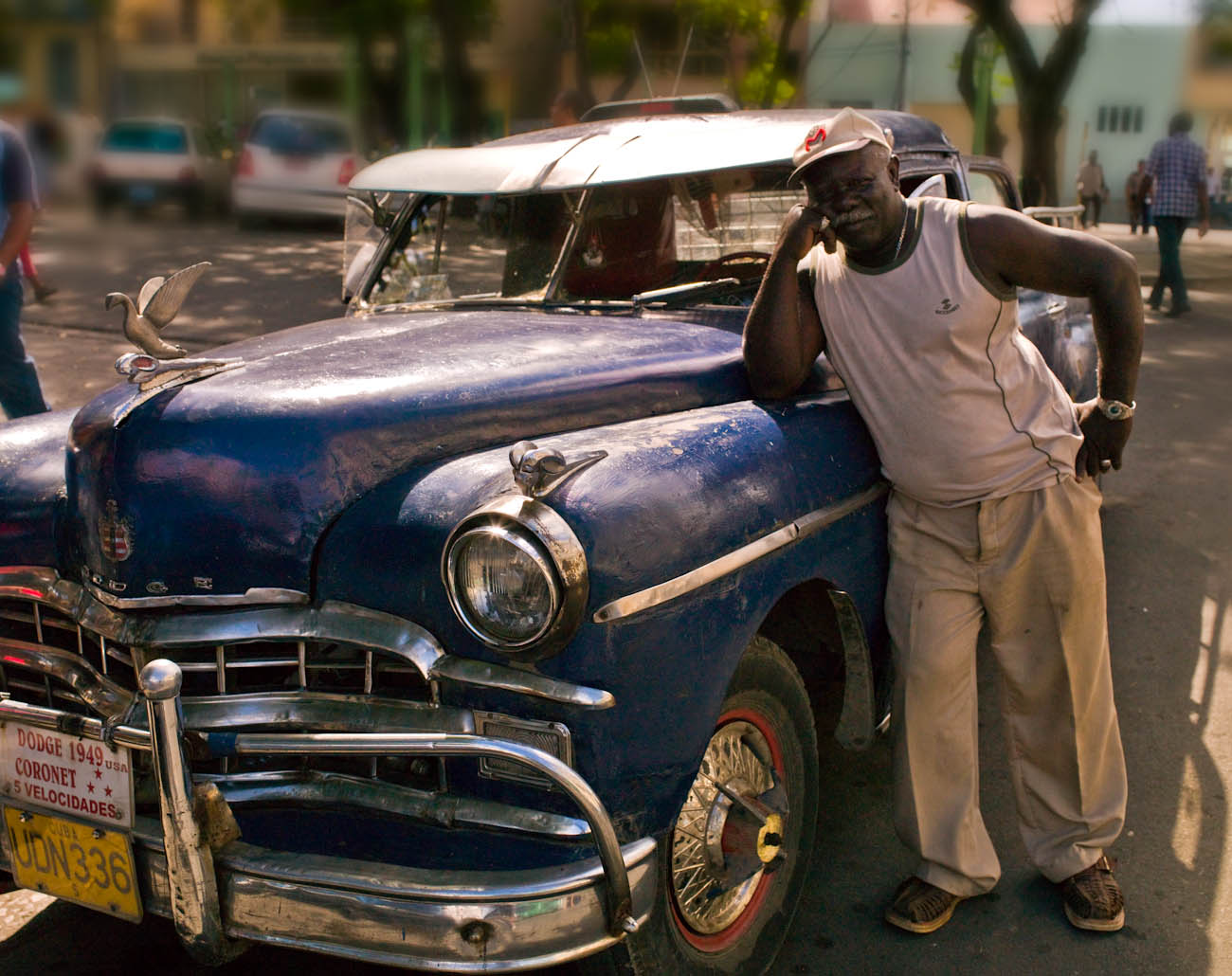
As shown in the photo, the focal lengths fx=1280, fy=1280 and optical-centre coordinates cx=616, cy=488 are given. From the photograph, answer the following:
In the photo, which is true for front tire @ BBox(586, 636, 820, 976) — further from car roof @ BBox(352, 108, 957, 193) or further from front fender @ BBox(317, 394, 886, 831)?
car roof @ BBox(352, 108, 957, 193)

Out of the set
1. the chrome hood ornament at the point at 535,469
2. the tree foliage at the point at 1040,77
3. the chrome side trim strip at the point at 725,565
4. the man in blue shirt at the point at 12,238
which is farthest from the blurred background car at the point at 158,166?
the chrome hood ornament at the point at 535,469

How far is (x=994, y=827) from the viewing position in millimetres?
3525

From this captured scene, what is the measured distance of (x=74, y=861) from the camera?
239 cm

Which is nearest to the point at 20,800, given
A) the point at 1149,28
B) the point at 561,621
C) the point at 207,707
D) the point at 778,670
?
the point at 207,707

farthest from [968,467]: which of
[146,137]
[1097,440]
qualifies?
[146,137]

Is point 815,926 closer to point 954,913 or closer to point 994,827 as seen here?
point 954,913

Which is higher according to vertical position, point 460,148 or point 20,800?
point 460,148

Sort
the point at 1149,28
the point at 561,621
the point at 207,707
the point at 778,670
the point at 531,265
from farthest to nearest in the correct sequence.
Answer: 1. the point at 1149,28
2. the point at 531,265
3. the point at 778,670
4. the point at 207,707
5. the point at 561,621

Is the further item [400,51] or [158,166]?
[400,51]

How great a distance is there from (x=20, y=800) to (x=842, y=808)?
2148 mm

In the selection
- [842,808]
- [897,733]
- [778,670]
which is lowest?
[842,808]

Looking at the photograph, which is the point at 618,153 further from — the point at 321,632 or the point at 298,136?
the point at 298,136

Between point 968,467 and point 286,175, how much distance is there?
16.2 metres

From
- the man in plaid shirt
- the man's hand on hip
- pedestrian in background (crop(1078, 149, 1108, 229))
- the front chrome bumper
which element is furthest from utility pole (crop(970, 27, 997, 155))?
the front chrome bumper
